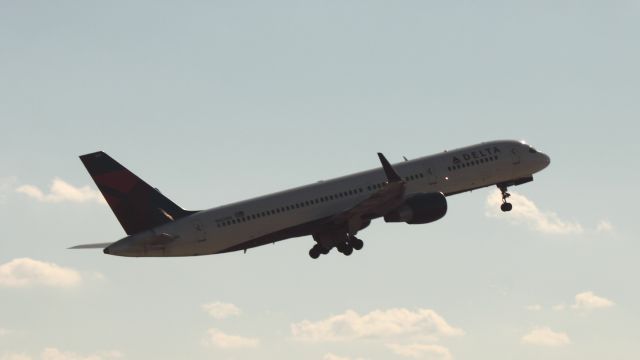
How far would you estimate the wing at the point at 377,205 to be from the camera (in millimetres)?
59000

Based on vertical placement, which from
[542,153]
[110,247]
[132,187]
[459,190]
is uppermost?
[542,153]

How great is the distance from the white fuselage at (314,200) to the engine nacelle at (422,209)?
1767 mm

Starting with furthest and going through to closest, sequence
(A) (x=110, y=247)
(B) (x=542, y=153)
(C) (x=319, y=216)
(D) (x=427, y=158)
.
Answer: (B) (x=542, y=153), (D) (x=427, y=158), (C) (x=319, y=216), (A) (x=110, y=247)

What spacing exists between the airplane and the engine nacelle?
0.20 ft

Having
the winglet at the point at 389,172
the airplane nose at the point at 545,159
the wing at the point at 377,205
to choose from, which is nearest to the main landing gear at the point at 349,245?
the wing at the point at 377,205

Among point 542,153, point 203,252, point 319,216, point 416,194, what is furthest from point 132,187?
point 542,153

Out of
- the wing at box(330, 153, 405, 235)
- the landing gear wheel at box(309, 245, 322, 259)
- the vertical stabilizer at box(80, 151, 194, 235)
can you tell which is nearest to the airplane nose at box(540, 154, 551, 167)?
the wing at box(330, 153, 405, 235)

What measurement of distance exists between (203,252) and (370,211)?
10852 mm

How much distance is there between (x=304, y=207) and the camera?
61.3 meters

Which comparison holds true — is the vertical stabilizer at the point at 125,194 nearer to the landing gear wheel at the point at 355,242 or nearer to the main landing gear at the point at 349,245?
the main landing gear at the point at 349,245

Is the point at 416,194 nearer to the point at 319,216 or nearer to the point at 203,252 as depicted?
the point at 319,216

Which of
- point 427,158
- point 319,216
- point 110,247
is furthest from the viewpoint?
point 427,158

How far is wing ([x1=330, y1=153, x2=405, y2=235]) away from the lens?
59000mm

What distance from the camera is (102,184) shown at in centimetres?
5784
